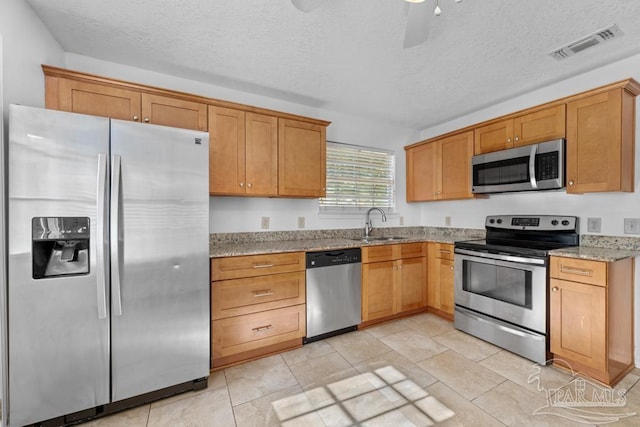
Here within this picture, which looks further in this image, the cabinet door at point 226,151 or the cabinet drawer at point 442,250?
the cabinet drawer at point 442,250

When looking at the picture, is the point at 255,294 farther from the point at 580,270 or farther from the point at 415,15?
the point at 580,270

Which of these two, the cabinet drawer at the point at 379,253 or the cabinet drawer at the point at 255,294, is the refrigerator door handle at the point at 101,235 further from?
the cabinet drawer at the point at 379,253

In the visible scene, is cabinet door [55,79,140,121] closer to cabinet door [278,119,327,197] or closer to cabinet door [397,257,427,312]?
cabinet door [278,119,327,197]

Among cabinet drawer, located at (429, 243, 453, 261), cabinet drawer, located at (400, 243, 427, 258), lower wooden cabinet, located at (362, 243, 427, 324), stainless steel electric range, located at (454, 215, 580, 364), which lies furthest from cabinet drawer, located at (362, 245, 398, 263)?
stainless steel electric range, located at (454, 215, 580, 364)

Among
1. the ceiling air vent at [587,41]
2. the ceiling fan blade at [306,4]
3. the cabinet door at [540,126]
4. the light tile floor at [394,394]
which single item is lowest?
the light tile floor at [394,394]

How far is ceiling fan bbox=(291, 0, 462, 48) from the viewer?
1.41m

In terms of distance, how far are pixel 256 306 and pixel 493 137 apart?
9.65ft

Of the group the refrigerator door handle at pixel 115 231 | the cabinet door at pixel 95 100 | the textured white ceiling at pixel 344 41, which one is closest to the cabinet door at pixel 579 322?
the textured white ceiling at pixel 344 41

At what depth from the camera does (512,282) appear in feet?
8.00

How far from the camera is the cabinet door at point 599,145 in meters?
2.10

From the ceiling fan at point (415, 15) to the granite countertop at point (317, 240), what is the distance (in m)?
1.71

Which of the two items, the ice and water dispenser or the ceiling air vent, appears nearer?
the ice and water dispenser

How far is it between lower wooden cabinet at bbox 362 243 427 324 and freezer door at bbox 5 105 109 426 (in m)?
2.19

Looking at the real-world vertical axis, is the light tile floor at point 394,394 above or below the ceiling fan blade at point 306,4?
below
